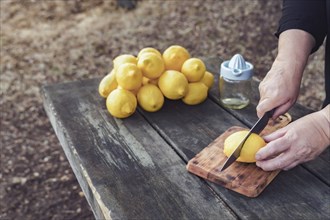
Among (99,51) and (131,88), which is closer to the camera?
(131,88)

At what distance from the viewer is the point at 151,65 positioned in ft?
5.14

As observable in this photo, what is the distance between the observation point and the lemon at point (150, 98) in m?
1.59

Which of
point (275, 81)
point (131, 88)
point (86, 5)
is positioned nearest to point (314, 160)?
point (275, 81)

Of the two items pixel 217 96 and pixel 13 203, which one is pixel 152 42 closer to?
pixel 13 203

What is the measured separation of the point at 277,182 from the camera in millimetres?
1246

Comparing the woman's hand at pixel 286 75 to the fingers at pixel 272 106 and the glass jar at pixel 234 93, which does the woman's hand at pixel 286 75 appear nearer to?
the fingers at pixel 272 106

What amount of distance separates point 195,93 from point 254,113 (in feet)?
0.73

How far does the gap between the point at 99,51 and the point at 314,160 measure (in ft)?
10.9

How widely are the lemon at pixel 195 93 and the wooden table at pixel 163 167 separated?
0.03m

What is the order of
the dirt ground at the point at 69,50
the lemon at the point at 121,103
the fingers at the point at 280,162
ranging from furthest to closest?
1. the dirt ground at the point at 69,50
2. the lemon at the point at 121,103
3. the fingers at the point at 280,162

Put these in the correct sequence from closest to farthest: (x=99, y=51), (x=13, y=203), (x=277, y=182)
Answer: (x=277, y=182), (x=13, y=203), (x=99, y=51)

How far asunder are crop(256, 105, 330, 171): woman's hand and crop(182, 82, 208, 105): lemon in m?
0.45

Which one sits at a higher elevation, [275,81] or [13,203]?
[275,81]

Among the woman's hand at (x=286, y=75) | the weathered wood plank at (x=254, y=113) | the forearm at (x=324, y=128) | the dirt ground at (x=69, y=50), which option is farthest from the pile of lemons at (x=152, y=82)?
the dirt ground at (x=69, y=50)
